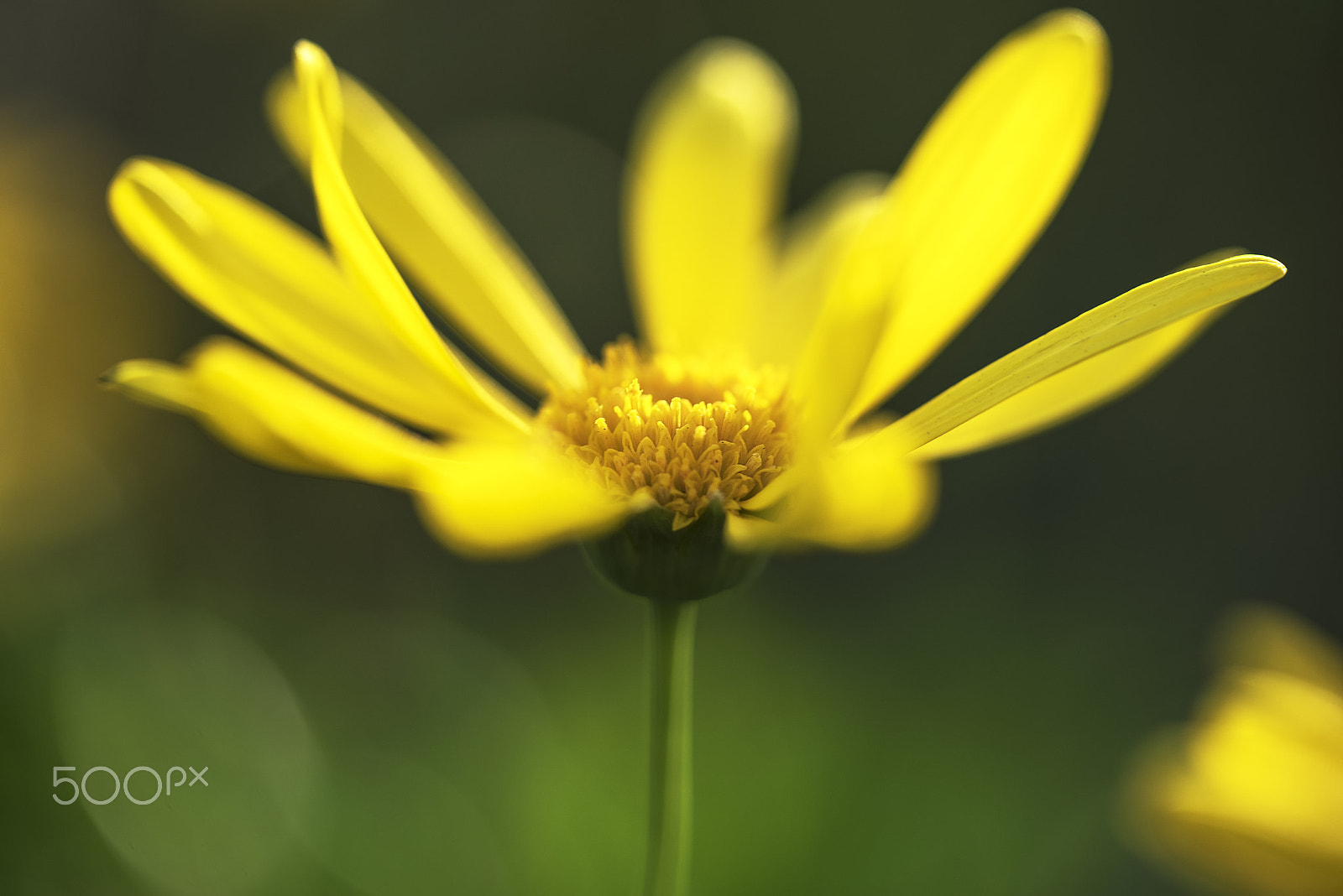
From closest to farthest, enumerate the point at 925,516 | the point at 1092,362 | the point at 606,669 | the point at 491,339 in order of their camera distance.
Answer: the point at 925,516 < the point at 1092,362 < the point at 491,339 < the point at 606,669

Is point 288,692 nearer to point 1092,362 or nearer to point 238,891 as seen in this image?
Answer: point 238,891

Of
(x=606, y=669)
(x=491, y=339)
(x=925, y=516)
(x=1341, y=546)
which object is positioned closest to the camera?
(x=925, y=516)

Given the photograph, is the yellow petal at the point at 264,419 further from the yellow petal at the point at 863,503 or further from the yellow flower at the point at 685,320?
the yellow petal at the point at 863,503

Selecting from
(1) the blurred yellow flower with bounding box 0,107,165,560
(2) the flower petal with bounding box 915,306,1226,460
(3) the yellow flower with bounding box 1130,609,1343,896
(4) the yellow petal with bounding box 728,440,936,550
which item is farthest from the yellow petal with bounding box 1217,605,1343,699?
(1) the blurred yellow flower with bounding box 0,107,165,560

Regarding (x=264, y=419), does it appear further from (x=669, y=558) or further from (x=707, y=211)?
(x=707, y=211)

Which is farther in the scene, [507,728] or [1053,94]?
[507,728]

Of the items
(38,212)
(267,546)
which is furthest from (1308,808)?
(38,212)

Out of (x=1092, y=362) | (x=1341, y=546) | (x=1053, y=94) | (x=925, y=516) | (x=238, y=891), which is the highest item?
(x=1341, y=546)
